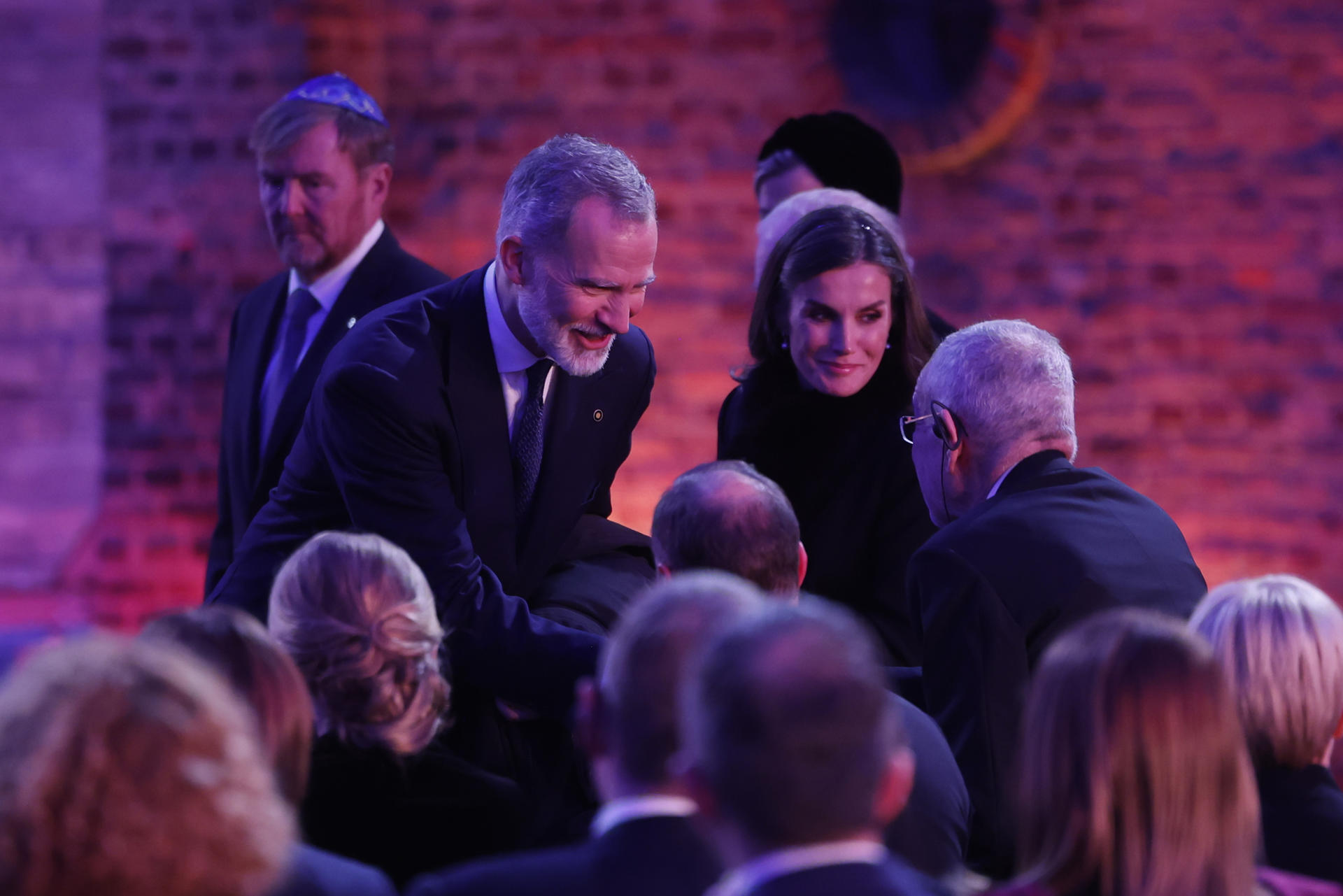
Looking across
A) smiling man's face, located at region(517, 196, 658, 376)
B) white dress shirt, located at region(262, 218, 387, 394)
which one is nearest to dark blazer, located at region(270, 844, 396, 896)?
smiling man's face, located at region(517, 196, 658, 376)

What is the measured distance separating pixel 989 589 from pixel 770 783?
108 cm

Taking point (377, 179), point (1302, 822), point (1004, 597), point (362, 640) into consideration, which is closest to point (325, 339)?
point (377, 179)

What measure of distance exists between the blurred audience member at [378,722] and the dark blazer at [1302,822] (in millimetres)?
934

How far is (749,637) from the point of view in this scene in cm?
120

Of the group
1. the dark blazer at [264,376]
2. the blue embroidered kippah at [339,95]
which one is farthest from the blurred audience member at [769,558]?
the blue embroidered kippah at [339,95]

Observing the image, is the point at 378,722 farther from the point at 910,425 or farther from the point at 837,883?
the point at 910,425

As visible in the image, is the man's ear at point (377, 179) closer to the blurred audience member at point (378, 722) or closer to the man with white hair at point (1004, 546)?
the man with white hair at point (1004, 546)

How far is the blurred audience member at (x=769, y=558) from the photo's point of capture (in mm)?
1874

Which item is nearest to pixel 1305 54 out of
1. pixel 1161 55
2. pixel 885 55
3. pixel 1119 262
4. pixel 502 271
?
pixel 1161 55

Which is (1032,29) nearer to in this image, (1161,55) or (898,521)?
(1161,55)

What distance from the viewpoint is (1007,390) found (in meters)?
2.45

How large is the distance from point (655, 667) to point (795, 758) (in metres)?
0.23

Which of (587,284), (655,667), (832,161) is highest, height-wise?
(832,161)

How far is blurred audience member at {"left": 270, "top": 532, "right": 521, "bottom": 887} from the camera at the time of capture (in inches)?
71.0
